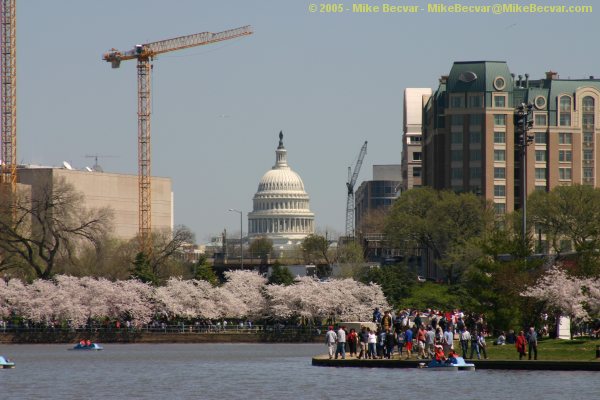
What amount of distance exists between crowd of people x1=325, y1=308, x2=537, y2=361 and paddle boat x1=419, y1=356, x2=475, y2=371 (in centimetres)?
39

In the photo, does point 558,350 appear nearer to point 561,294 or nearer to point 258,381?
point 561,294

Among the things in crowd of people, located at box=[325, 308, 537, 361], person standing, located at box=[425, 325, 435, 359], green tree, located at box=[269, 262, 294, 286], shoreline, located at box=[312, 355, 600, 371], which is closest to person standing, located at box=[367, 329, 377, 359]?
Result: crowd of people, located at box=[325, 308, 537, 361]

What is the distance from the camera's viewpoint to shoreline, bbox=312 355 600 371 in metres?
82.5

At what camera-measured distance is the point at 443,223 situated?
189m

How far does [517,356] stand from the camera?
290 feet

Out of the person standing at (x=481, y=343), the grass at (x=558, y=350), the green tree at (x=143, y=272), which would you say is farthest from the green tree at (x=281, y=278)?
the person standing at (x=481, y=343)

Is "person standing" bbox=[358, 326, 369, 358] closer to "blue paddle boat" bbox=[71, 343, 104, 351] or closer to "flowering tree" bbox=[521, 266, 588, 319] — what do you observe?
"flowering tree" bbox=[521, 266, 588, 319]

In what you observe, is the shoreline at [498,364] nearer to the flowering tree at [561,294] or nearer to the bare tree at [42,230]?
the flowering tree at [561,294]

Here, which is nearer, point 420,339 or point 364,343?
point 420,339

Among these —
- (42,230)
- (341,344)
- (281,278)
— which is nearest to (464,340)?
(341,344)

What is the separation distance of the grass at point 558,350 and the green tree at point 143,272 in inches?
2957

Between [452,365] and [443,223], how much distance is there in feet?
345

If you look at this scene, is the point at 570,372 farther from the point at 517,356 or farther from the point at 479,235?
the point at 479,235

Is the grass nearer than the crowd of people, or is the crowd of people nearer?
the grass
